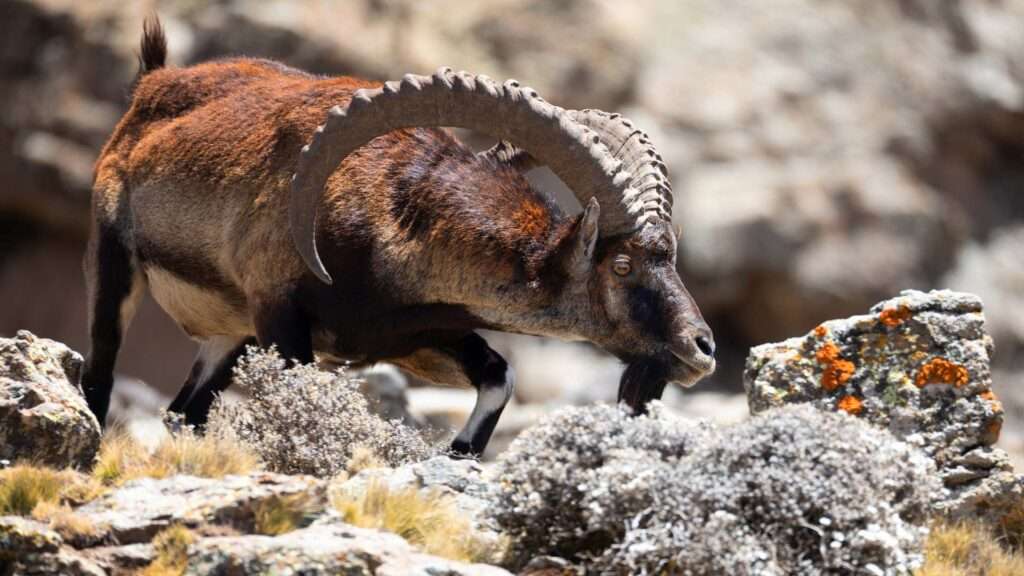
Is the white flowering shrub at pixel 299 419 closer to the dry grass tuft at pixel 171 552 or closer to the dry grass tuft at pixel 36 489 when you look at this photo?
the dry grass tuft at pixel 36 489

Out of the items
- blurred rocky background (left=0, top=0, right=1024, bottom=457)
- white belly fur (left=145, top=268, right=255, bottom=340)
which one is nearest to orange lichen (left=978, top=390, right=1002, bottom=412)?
white belly fur (left=145, top=268, right=255, bottom=340)

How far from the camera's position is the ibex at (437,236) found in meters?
10.2

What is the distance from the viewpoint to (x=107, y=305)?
1167 centimetres

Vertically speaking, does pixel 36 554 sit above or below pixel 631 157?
below

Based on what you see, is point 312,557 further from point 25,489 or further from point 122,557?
point 25,489

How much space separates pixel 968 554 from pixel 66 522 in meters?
4.37

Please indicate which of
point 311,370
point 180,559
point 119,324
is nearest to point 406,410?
point 119,324

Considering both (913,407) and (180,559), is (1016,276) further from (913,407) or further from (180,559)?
(180,559)

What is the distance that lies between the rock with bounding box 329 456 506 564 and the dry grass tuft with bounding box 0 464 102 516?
1.13m

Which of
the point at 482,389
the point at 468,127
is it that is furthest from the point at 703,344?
the point at 468,127

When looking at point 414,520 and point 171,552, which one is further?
point 414,520

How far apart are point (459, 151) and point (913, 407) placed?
3544mm

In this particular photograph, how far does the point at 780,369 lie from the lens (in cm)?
945

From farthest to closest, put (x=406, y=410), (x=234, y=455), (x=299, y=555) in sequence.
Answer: (x=406, y=410) < (x=234, y=455) < (x=299, y=555)
